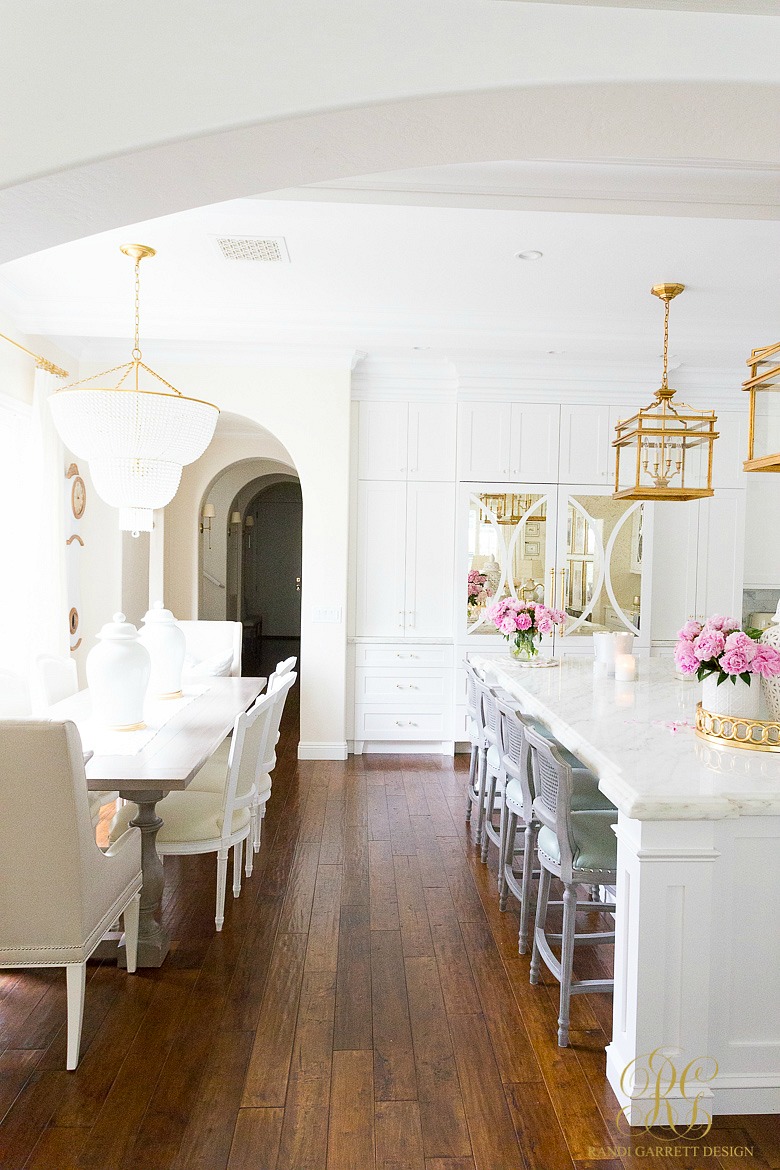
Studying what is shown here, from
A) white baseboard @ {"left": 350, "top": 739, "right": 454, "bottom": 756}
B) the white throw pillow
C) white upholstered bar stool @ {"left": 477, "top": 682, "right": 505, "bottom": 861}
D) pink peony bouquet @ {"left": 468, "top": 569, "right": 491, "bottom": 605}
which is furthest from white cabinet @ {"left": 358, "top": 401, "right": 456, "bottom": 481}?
white upholstered bar stool @ {"left": 477, "top": 682, "right": 505, "bottom": 861}

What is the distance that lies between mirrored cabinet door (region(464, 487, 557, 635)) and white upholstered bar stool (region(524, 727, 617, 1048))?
3.10m

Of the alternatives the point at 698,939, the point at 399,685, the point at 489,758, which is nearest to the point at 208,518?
the point at 399,685

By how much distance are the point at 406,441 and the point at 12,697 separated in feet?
10.1

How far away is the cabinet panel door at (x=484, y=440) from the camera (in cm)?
556

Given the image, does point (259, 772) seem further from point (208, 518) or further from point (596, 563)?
point (208, 518)

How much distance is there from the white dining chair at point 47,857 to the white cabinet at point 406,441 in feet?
12.6

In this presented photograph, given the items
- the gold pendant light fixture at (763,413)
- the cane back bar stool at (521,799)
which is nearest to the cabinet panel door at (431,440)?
the cane back bar stool at (521,799)

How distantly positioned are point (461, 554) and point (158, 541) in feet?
9.63

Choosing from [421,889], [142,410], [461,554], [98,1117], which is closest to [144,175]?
[142,410]

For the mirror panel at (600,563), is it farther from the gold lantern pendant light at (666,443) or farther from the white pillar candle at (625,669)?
the white pillar candle at (625,669)

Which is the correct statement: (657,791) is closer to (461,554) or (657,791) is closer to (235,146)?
(235,146)

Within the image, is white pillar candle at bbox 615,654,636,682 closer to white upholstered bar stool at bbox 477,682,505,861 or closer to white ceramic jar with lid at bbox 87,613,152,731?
white upholstered bar stool at bbox 477,682,505,861

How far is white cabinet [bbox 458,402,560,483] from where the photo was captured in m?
5.56

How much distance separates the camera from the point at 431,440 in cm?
565
